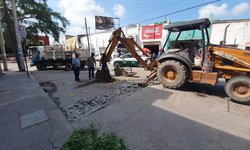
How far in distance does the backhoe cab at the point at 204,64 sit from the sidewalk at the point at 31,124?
4.43 m

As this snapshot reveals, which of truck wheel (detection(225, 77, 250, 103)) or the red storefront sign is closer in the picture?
truck wheel (detection(225, 77, 250, 103))

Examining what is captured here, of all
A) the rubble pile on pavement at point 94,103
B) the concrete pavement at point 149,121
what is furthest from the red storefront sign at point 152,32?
the concrete pavement at point 149,121

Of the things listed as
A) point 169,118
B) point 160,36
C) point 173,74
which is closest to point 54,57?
point 173,74

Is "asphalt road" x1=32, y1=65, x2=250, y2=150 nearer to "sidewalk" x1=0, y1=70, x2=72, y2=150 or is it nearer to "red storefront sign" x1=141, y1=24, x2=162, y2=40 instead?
"sidewalk" x1=0, y1=70, x2=72, y2=150

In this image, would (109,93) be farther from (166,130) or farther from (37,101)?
(166,130)

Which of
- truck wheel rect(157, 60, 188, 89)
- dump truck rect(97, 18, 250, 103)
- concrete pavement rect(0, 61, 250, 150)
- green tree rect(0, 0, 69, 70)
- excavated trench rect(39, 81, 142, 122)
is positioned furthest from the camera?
green tree rect(0, 0, 69, 70)

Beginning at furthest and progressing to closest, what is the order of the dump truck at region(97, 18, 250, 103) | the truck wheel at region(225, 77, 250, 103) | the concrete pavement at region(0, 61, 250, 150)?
1. the dump truck at region(97, 18, 250, 103)
2. the truck wheel at region(225, 77, 250, 103)
3. the concrete pavement at region(0, 61, 250, 150)

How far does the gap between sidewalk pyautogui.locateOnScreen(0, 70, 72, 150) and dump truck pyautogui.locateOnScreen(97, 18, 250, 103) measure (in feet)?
13.5

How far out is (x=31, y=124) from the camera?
3955 mm

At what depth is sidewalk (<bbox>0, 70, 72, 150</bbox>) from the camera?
3.17 metres

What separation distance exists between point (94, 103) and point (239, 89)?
15.4ft

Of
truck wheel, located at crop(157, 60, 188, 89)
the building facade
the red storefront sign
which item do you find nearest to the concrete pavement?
truck wheel, located at crop(157, 60, 188, 89)

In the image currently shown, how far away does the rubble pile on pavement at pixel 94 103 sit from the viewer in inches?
180

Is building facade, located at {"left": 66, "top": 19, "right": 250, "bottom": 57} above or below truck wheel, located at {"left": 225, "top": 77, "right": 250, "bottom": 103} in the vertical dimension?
above
